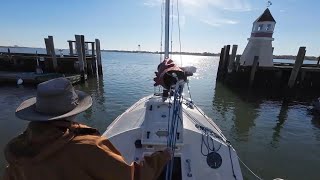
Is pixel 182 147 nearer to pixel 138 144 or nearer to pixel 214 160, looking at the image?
pixel 214 160

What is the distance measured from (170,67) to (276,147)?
7559 millimetres

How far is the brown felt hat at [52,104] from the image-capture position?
70.7 inches

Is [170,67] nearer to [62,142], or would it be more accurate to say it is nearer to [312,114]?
[62,142]

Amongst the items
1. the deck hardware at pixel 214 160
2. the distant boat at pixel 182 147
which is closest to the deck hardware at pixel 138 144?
the distant boat at pixel 182 147

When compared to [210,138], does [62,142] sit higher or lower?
higher

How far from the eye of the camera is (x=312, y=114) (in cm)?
1586

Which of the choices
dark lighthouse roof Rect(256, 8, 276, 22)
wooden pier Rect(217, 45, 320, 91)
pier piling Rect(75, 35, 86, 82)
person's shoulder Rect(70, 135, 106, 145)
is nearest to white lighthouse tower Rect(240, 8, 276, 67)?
dark lighthouse roof Rect(256, 8, 276, 22)

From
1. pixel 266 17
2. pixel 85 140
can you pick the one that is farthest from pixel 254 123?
pixel 266 17

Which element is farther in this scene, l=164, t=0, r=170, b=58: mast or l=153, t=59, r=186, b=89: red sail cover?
l=164, t=0, r=170, b=58: mast

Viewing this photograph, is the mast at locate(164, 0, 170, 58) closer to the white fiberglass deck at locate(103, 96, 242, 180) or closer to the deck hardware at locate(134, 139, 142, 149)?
the white fiberglass deck at locate(103, 96, 242, 180)

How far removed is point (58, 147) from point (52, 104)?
12.8 inches

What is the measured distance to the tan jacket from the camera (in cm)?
169

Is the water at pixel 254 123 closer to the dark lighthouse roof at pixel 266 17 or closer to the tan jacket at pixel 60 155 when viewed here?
the tan jacket at pixel 60 155

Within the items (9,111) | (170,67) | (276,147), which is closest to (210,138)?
(170,67)
